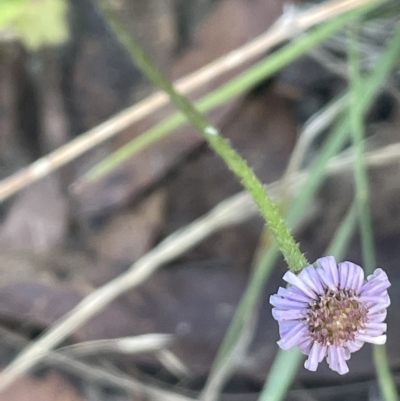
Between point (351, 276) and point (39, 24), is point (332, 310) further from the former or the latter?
point (39, 24)

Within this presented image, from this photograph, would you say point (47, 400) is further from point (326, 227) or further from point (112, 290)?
point (326, 227)

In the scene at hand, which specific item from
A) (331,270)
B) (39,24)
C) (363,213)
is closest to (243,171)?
(331,270)

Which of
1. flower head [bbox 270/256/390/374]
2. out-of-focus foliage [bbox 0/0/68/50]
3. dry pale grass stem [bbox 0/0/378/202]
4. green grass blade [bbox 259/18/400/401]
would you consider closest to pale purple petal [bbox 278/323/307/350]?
flower head [bbox 270/256/390/374]

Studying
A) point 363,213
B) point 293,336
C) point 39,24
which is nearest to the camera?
point 293,336

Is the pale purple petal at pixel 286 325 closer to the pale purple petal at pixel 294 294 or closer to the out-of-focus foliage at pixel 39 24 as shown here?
the pale purple petal at pixel 294 294

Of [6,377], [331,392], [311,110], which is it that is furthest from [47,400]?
[311,110]

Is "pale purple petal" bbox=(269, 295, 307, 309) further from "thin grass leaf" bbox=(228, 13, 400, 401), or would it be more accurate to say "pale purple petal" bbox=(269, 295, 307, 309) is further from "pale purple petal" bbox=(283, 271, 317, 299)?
"thin grass leaf" bbox=(228, 13, 400, 401)
